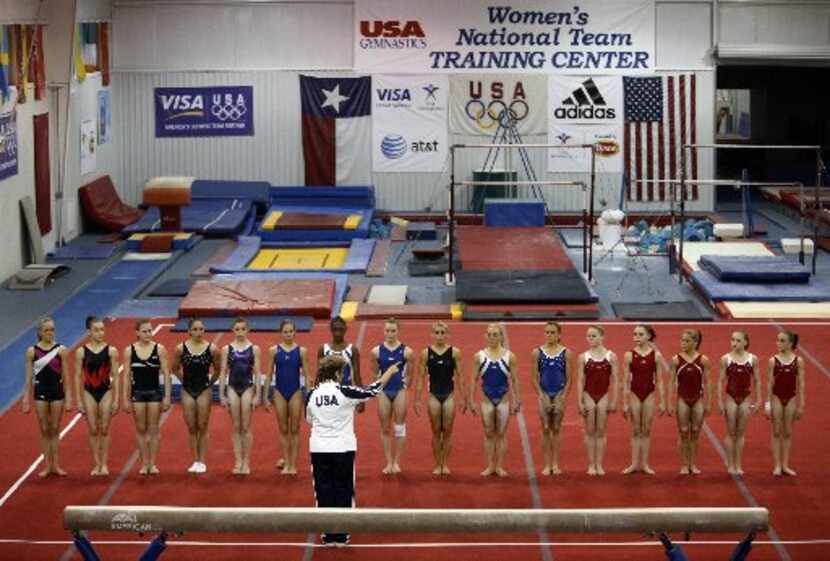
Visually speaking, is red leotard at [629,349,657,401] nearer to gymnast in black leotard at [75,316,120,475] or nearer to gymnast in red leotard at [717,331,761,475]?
gymnast in red leotard at [717,331,761,475]

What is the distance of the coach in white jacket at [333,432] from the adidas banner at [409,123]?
17.9 m

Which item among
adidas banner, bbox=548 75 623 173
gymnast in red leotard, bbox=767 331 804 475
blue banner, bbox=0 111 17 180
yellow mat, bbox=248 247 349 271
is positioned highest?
adidas banner, bbox=548 75 623 173

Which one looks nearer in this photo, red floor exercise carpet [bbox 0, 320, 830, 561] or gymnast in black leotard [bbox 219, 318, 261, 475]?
red floor exercise carpet [bbox 0, 320, 830, 561]

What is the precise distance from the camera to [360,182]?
28984 mm

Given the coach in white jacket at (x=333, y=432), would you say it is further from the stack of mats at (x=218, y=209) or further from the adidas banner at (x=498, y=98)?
the adidas banner at (x=498, y=98)

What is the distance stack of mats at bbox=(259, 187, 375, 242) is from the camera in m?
25.6

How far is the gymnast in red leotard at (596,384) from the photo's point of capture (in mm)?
12922

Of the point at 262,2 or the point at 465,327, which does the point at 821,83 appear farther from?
the point at 465,327

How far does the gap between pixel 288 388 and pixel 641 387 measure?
311cm

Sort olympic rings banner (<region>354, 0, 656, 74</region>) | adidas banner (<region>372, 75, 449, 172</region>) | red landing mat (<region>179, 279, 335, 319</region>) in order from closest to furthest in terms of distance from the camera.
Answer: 1. red landing mat (<region>179, 279, 335, 319</region>)
2. olympic rings banner (<region>354, 0, 656, 74</region>)
3. adidas banner (<region>372, 75, 449, 172</region>)

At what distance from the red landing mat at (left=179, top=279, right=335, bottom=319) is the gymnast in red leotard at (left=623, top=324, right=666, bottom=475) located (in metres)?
7.56

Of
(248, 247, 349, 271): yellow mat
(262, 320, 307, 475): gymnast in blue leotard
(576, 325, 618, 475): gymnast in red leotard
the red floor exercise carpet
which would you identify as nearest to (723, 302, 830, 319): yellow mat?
the red floor exercise carpet

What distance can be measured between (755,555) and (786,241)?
13.3m

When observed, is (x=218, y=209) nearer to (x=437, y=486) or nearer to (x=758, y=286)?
(x=758, y=286)
